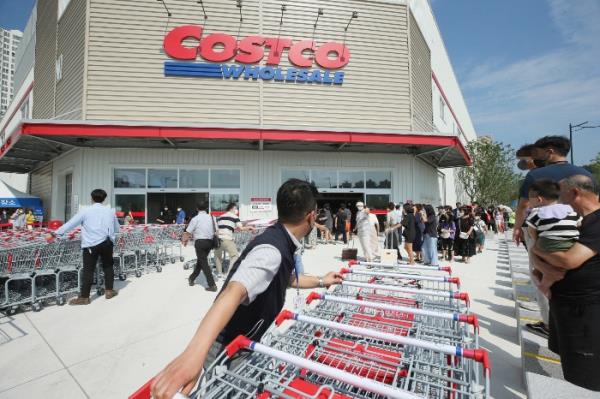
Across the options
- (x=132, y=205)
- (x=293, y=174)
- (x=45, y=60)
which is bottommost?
(x=132, y=205)

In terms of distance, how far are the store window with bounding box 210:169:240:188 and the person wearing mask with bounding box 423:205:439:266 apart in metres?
8.60

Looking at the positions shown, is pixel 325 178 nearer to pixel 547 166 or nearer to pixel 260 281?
pixel 547 166

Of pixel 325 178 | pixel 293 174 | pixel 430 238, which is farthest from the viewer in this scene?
pixel 325 178

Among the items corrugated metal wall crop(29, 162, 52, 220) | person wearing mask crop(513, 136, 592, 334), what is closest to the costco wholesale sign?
corrugated metal wall crop(29, 162, 52, 220)

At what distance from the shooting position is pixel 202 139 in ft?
41.9

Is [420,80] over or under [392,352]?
over

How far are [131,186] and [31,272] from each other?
905 cm

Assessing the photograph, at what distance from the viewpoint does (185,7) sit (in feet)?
45.5

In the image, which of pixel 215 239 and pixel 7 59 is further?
pixel 7 59

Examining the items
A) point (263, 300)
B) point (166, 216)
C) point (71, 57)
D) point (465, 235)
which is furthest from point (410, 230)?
point (71, 57)

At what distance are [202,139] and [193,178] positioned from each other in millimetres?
2279

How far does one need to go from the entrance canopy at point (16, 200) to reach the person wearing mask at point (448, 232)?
22251 millimetres

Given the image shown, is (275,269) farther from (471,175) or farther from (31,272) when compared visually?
(471,175)

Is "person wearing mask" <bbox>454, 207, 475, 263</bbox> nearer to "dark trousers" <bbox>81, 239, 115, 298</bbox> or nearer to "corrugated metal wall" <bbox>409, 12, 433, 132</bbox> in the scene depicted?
"corrugated metal wall" <bbox>409, 12, 433, 132</bbox>
